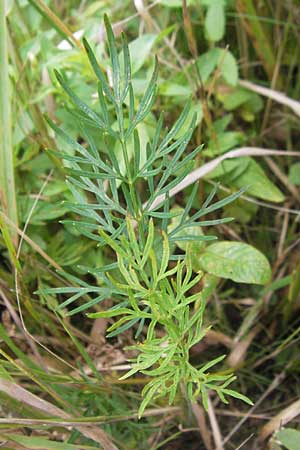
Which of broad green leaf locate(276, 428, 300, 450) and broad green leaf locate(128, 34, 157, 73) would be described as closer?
broad green leaf locate(276, 428, 300, 450)

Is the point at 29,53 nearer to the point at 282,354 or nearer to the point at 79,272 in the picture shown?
the point at 79,272

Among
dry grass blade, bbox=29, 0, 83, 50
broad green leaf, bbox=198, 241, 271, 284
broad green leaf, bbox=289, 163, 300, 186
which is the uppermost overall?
dry grass blade, bbox=29, 0, 83, 50

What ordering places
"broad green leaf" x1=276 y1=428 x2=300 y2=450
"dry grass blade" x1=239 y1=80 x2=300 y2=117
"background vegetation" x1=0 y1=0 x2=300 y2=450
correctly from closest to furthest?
"broad green leaf" x1=276 y1=428 x2=300 y2=450, "background vegetation" x1=0 y1=0 x2=300 y2=450, "dry grass blade" x1=239 y1=80 x2=300 y2=117

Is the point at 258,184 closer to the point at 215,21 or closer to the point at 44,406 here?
the point at 215,21

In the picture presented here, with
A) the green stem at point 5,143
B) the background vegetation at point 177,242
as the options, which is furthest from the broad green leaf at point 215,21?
the green stem at point 5,143

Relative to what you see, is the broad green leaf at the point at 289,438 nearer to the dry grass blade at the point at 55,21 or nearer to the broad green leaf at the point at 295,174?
the broad green leaf at the point at 295,174

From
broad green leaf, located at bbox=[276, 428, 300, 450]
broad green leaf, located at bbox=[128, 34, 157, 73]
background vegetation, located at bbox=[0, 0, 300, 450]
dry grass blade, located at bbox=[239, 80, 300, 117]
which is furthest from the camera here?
dry grass blade, located at bbox=[239, 80, 300, 117]

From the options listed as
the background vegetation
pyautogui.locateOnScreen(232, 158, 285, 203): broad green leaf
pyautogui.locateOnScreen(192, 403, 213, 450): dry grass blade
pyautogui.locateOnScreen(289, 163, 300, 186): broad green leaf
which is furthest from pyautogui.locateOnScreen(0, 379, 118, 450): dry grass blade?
pyautogui.locateOnScreen(289, 163, 300, 186): broad green leaf

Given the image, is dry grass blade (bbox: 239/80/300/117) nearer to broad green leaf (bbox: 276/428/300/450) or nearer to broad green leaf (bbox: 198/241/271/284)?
broad green leaf (bbox: 198/241/271/284)
